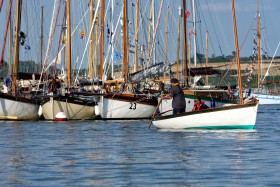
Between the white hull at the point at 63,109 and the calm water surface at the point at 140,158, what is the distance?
12637 mm

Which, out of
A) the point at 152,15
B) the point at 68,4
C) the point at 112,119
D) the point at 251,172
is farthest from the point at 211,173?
the point at 152,15

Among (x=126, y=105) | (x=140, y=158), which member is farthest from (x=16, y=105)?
(x=140, y=158)

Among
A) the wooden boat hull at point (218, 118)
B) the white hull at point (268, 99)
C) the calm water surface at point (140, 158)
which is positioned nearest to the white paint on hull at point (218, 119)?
the wooden boat hull at point (218, 118)

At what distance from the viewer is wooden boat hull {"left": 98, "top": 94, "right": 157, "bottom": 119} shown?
51.7m

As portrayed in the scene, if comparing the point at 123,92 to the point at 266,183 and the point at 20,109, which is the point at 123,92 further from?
the point at 266,183

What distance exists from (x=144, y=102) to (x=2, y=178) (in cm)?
3141

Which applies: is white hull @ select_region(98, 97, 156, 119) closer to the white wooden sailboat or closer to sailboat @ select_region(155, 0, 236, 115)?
sailboat @ select_region(155, 0, 236, 115)

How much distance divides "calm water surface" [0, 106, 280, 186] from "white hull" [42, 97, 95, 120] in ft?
41.5

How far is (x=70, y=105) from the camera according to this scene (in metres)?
52.5

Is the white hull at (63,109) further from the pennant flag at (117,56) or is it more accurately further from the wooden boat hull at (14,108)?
the pennant flag at (117,56)

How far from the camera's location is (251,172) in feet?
72.5

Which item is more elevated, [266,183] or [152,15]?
[152,15]

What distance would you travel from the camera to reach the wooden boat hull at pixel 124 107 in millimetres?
51656

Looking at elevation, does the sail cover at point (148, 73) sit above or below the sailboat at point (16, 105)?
above
